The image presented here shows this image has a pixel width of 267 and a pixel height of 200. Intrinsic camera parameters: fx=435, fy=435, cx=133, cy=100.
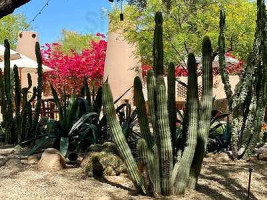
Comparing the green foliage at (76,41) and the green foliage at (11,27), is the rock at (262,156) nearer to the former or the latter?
the green foliage at (11,27)

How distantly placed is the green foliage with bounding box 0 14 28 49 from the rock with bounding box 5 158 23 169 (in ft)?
77.7

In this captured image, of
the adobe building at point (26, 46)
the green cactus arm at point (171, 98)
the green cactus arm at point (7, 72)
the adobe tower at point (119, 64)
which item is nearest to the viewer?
the green cactus arm at point (171, 98)

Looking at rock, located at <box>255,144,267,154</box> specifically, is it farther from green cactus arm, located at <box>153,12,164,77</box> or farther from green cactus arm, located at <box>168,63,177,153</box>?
green cactus arm, located at <box>153,12,164,77</box>

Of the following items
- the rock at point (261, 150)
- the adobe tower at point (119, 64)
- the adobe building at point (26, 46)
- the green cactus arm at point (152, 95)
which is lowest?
the rock at point (261, 150)

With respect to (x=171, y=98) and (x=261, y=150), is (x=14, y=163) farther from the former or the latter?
(x=261, y=150)

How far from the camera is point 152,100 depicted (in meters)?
3.57

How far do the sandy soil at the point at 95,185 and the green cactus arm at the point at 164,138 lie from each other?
0.14 metres

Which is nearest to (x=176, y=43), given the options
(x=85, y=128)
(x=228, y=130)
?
(x=228, y=130)

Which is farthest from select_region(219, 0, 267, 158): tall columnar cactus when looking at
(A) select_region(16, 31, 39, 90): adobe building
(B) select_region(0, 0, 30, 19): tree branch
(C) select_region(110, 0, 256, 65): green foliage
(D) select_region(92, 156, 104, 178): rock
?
(A) select_region(16, 31, 39, 90): adobe building

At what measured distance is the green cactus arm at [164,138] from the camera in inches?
136

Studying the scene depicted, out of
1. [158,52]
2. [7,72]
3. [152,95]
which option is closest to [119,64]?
[7,72]

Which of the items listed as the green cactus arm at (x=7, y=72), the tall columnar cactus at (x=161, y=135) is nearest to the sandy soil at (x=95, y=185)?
the tall columnar cactus at (x=161, y=135)

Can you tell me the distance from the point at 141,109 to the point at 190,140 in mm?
501

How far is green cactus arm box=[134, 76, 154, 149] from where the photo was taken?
12.0ft
